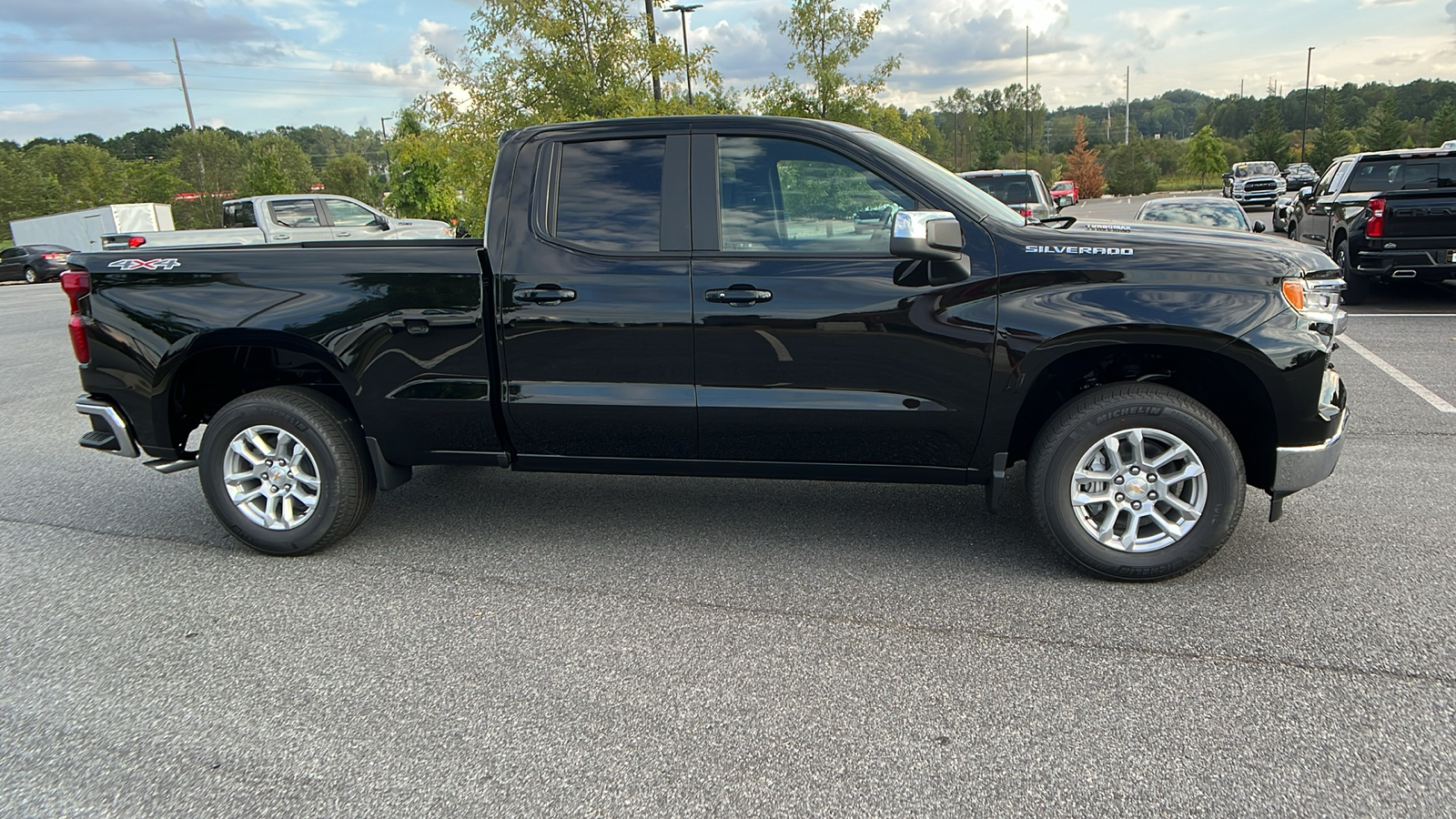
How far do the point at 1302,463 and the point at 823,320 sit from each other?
1.95 m

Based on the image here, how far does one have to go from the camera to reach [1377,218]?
414 inches

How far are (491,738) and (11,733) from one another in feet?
5.17

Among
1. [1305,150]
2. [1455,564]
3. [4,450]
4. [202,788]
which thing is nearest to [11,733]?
[202,788]

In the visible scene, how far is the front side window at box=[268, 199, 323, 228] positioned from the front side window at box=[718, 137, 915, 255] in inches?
617

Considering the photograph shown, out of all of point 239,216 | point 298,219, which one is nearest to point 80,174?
point 239,216

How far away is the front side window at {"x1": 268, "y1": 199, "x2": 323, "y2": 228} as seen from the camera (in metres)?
17.6

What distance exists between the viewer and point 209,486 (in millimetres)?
4504

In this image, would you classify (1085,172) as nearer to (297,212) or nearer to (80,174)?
(297,212)

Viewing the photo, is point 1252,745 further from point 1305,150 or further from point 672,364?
point 1305,150

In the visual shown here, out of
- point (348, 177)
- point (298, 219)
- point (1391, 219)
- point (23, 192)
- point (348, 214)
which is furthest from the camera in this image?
point (348, 177)

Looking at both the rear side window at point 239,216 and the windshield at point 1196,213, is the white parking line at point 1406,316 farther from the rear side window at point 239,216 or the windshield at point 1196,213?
the rear side window at point 239,216

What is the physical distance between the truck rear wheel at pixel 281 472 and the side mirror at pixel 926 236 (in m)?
2.67

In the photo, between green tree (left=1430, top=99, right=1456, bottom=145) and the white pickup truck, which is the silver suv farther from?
green tree (left=1430, top=99, right=1456, bottom=145)

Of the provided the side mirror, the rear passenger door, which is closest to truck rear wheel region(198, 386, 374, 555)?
the side mirror
